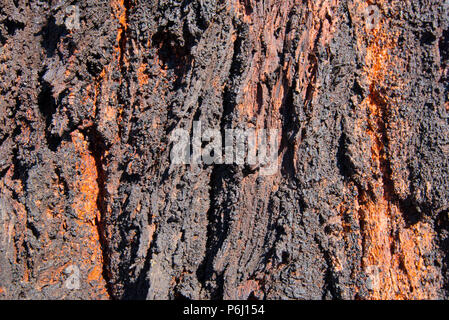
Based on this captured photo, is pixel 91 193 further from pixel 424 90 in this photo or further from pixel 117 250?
pixel 424 90

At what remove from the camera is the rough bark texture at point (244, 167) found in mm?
1860

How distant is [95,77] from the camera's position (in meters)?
1.96

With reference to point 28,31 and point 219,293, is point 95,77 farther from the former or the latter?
point 219,293

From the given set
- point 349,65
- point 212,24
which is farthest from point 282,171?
point 212,24

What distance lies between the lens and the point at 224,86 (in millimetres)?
1928

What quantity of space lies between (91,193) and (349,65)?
1.62m

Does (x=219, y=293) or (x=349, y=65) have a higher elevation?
(x=349, y=65)

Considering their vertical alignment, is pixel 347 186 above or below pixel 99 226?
above

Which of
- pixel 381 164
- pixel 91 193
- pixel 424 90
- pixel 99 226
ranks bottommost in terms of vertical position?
pixel 99 226

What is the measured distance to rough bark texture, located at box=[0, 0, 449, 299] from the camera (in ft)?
6.10

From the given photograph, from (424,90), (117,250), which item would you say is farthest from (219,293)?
(424,90)

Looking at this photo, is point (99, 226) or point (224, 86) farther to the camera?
point (99, 226)

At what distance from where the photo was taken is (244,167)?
1.91 metres

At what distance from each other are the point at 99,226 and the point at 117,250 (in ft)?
0.61
